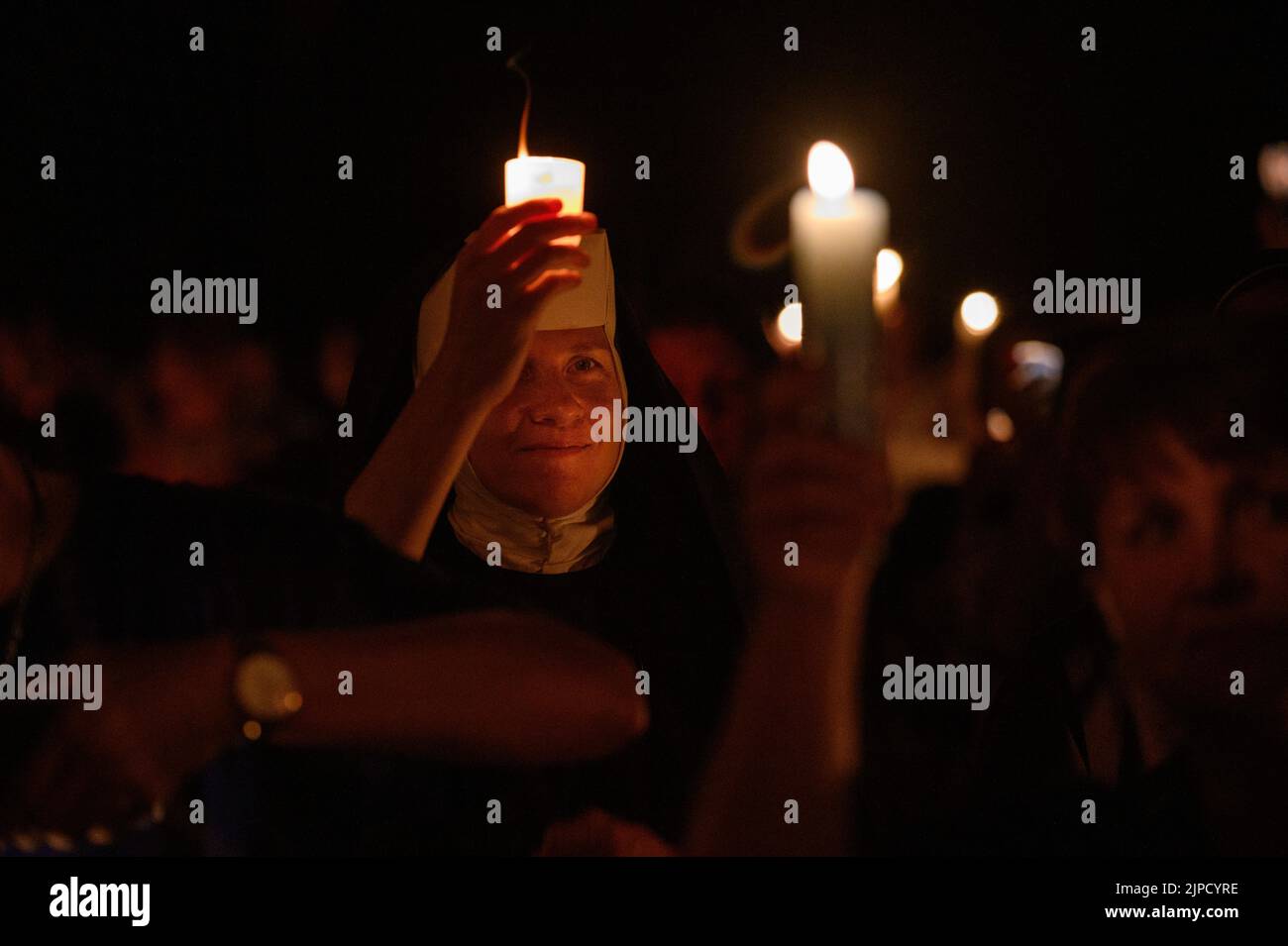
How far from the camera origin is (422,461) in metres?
1.80

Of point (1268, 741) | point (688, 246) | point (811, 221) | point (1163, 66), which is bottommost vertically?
point (1268, 741)

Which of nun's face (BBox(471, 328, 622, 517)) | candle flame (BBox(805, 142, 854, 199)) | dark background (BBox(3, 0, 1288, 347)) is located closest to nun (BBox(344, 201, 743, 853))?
nun's face (BBox(471, 328, 622, 517))

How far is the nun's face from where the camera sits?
5.95ft

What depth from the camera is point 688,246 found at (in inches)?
74.0

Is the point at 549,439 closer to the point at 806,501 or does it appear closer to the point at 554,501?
the point at 554,501

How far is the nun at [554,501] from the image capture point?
1.80m

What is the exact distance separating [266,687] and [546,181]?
825 millimetres

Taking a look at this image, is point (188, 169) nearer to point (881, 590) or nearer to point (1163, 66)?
point (881, 590)

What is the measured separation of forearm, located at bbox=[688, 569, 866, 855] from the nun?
0.06m

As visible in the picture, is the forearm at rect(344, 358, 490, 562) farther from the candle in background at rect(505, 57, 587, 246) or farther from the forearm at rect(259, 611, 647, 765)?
the candle in background at rect(505, 57, 587, 246)

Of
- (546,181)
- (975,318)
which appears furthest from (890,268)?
(546,181)

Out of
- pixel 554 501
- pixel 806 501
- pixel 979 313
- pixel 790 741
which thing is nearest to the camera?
pixel 806 501
